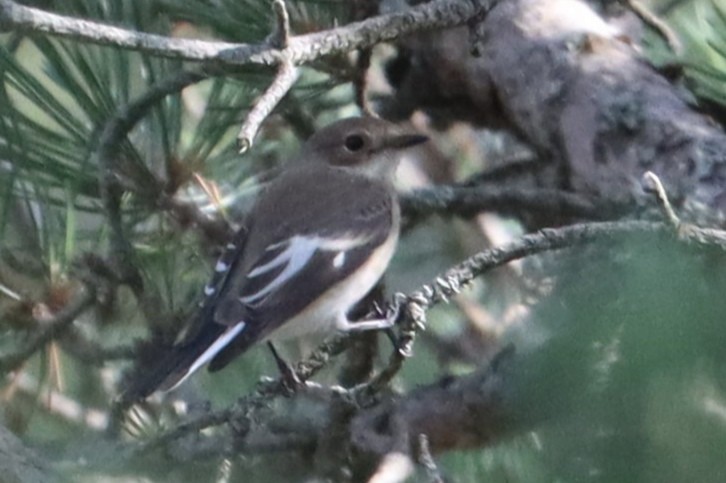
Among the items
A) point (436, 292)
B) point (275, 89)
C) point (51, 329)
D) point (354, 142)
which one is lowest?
point (354, 142)

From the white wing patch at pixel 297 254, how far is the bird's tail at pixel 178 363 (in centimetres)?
12

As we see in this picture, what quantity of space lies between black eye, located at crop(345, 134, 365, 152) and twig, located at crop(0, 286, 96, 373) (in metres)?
0.68

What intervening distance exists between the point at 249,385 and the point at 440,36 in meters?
0.56

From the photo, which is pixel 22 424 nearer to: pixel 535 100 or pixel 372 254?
pixel 372 254

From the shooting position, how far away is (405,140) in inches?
74.6

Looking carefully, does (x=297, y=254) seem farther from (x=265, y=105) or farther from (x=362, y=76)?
(x=265, y=105)

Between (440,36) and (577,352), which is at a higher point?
(577,352)

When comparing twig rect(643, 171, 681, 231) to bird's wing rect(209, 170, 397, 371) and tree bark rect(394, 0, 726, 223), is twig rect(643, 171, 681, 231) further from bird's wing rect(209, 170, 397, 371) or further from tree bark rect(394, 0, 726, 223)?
bird's wing rect(209, 170, 397, 371)

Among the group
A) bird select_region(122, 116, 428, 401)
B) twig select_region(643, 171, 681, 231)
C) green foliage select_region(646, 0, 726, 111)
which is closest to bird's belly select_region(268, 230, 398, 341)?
bird select_region(122, 116, 428, 401)

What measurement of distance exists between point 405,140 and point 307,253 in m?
0.26

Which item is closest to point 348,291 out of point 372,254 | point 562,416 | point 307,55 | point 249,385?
point 372,254

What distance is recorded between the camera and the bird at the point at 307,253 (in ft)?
4.95

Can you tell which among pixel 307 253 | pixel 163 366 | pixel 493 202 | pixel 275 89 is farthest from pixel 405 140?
pixel 275 89

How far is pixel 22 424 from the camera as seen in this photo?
1.58 m
